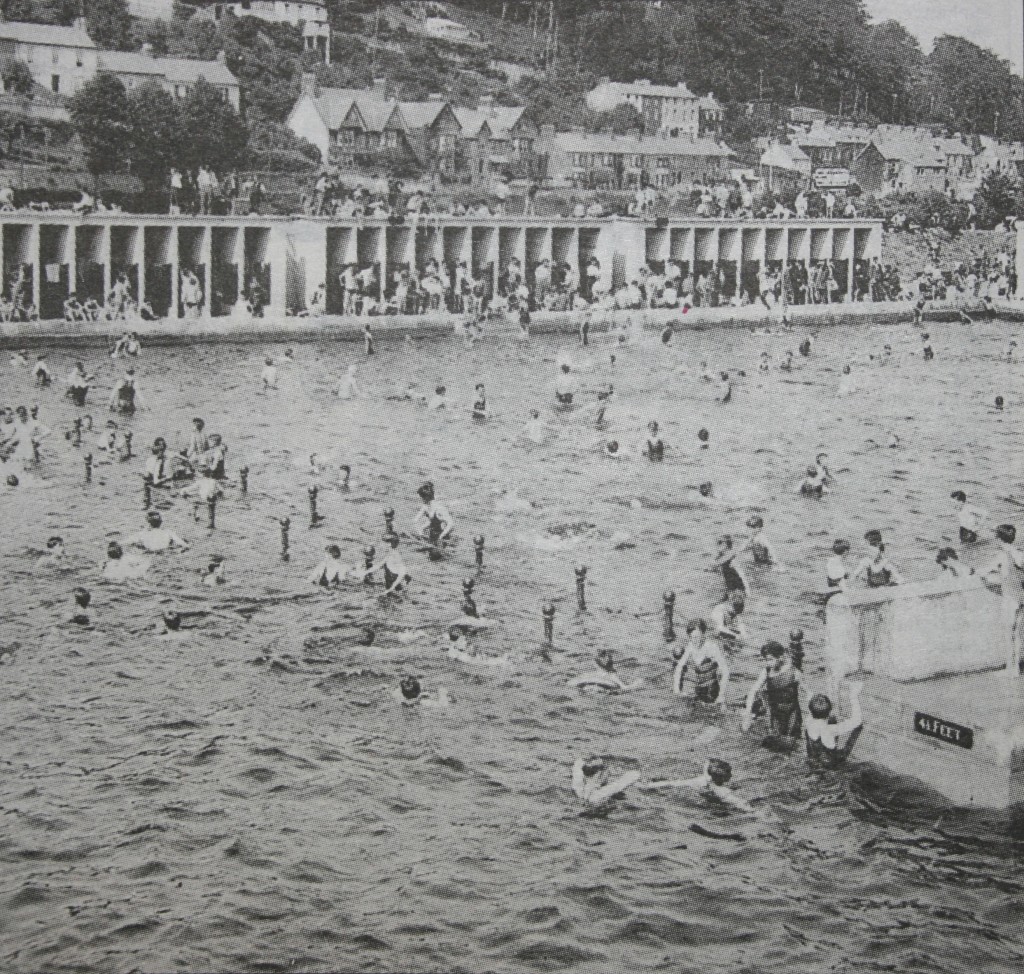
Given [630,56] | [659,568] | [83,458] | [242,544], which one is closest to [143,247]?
[83,458]

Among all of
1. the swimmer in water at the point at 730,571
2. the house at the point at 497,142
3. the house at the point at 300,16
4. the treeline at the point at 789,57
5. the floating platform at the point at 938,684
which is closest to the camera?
the floating platform at the point at 938,684

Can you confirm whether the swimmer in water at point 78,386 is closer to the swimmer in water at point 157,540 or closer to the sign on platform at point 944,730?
the swimmer in water at point 157,540

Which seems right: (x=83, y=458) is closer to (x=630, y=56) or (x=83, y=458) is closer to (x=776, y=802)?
(x=776, y=802)

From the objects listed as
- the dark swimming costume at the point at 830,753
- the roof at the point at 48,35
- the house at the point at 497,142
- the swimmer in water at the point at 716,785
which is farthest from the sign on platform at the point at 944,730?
the house at the point at 497,142

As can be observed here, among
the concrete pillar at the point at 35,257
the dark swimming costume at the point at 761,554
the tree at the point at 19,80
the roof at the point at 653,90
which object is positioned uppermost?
the roof at the point at 653,90

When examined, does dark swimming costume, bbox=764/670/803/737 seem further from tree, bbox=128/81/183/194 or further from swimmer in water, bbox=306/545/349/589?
tree, bbox=128/81/183/194

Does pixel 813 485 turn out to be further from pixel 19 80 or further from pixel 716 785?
pixel 19 80
